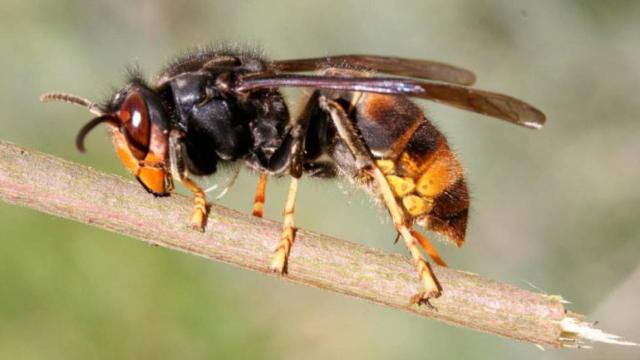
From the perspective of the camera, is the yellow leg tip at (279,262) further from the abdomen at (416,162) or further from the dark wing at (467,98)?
the abdomen at (416,162)

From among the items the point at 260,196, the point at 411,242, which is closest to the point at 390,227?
the point at 260,196

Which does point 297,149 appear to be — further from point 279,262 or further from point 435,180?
point 279,262

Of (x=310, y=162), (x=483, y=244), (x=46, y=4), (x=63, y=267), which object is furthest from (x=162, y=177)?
(x=46, y=4)

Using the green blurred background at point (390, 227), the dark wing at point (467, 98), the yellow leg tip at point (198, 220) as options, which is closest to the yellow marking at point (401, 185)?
the dark wing at point (467, 98)

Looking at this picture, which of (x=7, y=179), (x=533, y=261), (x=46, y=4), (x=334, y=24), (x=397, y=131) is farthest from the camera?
(x=46, y=4)

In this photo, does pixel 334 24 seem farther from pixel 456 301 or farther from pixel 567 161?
pixel 456 301
